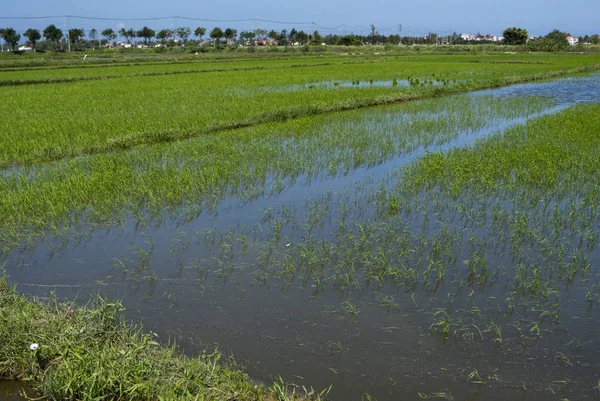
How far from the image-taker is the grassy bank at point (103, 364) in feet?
8.02

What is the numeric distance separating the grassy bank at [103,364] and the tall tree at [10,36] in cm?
5638

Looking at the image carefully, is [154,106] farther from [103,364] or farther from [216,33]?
[216,33]

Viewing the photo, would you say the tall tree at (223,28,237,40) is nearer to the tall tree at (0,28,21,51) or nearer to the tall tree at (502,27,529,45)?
the tall tree at (0,28,21,51)

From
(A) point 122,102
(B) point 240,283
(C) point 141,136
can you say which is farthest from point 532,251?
(A) point 122,102

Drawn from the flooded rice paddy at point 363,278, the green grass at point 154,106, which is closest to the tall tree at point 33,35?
the green grass at point 154,106

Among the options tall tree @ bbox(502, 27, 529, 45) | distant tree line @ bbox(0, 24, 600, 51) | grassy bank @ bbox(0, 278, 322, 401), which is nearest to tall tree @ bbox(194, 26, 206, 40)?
distant tree line @ bbox(0, 24, 600, 51)

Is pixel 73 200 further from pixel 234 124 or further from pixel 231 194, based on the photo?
pixel 234 124

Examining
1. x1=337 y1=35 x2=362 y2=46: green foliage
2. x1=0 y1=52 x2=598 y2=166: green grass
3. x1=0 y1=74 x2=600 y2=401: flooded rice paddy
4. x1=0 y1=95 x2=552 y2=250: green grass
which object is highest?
x1=337 y1=35 x2=362 y2=46: green foliage

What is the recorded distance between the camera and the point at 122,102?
12781 mm

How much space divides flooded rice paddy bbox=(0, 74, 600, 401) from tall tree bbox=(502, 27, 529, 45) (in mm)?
58967

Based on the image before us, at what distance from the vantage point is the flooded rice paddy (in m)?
2.77

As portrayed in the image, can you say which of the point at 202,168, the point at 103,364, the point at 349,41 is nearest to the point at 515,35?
the point at 349,41

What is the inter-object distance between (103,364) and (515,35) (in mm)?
63961

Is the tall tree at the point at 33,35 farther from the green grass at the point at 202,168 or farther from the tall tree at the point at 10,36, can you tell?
the green grass at the point at 202,168
